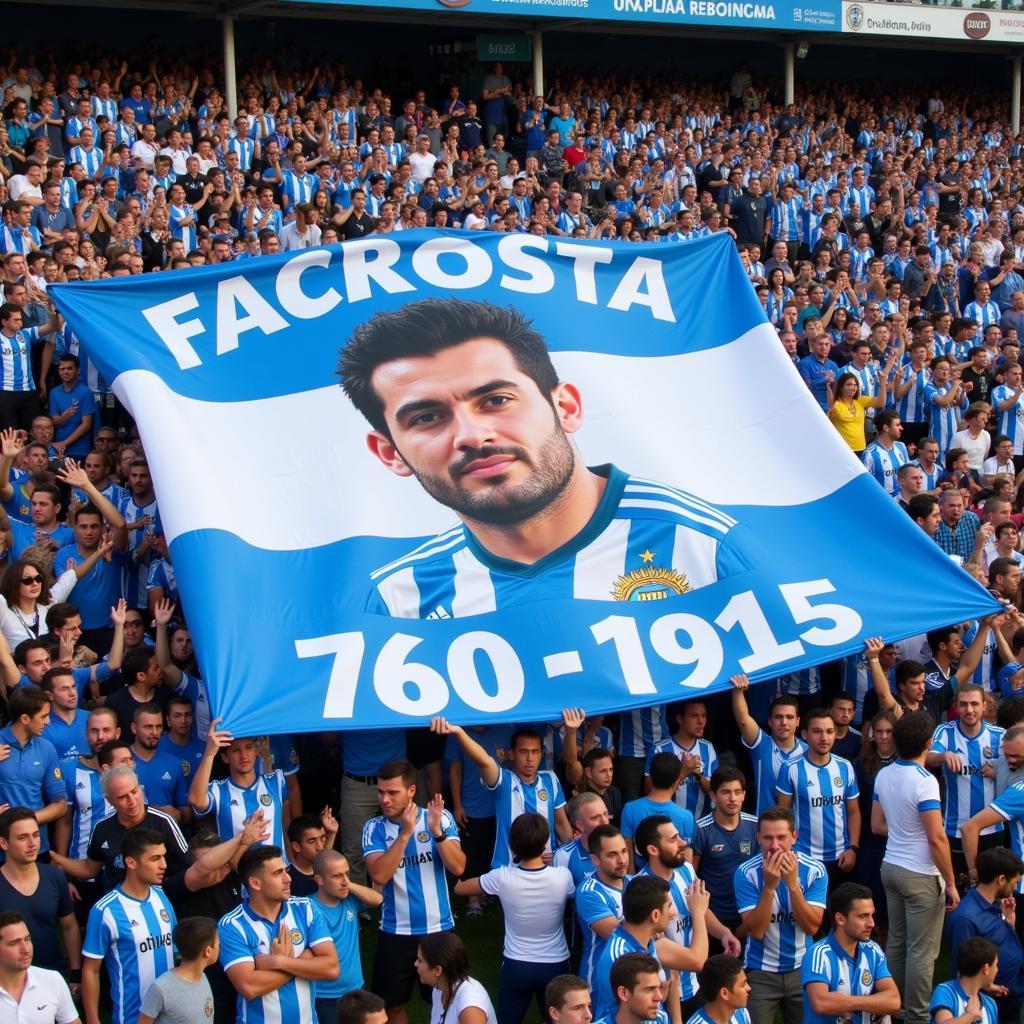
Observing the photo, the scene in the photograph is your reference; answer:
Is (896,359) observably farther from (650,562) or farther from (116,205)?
(116,205)

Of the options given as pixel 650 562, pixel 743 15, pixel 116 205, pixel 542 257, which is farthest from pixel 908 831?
pixel 743 15

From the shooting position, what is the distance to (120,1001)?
581 centimetres

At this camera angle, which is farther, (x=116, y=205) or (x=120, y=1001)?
(x=116, y=205)

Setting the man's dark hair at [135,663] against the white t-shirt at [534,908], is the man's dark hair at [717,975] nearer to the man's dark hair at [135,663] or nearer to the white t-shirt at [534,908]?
the white t-shirt at [534,908]

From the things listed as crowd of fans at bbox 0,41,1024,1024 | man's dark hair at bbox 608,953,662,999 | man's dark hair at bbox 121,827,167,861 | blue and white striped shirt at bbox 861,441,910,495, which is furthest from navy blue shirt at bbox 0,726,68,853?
blue and white striped shirt at bbox 861,441,910,495

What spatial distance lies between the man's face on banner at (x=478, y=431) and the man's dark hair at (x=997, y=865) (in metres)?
2.65

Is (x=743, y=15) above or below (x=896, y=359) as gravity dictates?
above

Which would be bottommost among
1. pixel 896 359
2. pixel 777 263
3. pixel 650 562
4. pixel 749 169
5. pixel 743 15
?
pixel 650 562

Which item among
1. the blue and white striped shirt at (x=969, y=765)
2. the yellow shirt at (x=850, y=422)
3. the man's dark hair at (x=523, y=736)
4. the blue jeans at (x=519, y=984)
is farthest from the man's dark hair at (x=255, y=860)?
the yellow shirt at (x=850, y=422)

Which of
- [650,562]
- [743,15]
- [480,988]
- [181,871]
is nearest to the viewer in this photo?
[480,988]

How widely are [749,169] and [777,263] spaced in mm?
3490

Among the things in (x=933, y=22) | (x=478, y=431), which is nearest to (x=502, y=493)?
(x=478, y=431)

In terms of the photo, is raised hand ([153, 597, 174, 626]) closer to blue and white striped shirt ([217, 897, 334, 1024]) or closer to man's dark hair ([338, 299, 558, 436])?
man's dark hair ([338, 299, 558, 436])

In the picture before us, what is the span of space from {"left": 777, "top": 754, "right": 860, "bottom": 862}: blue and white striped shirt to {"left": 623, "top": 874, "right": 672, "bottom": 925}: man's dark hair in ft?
5.37
